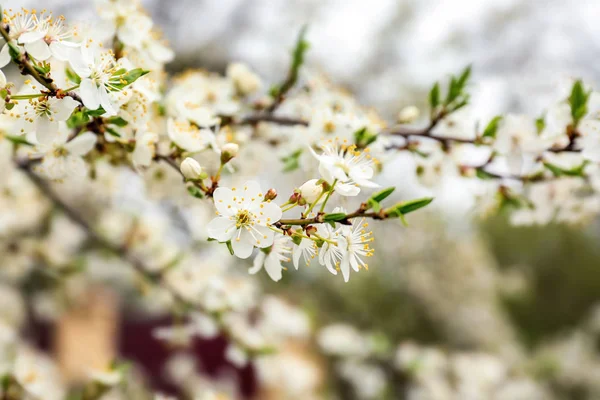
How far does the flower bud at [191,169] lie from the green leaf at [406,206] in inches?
11.7

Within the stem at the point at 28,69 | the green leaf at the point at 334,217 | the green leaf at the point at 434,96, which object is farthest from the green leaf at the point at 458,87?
the stem at the point at 28,69

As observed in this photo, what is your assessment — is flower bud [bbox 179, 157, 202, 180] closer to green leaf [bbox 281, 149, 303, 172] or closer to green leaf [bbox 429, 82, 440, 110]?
green leaf [bbox 281, 149, 303, 172]

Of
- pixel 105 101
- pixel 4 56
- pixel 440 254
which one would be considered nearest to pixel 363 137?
pixel 105 101

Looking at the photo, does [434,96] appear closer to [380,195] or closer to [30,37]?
[380,195]

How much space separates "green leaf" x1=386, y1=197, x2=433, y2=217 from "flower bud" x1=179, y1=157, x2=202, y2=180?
297 mm

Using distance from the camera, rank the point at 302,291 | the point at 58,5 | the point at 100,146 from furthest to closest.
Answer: the point at 302,291 < the point at 58,5 < the point at 100,146

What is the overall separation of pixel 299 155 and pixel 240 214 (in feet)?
1.59

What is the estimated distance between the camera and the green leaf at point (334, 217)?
0.65 metres

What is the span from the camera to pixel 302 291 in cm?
546

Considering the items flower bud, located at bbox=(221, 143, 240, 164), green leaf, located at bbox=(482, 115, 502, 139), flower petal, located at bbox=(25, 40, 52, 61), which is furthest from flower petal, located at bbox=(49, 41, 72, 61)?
green leaf, located at bbox=(482, 115, 502, 139)

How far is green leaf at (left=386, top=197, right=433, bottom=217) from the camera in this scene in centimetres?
69

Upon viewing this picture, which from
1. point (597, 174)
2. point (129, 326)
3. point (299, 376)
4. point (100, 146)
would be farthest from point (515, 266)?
point (100, 146)

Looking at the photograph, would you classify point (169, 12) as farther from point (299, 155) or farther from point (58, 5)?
point (299, 155)

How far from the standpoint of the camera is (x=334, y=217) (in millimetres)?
649
